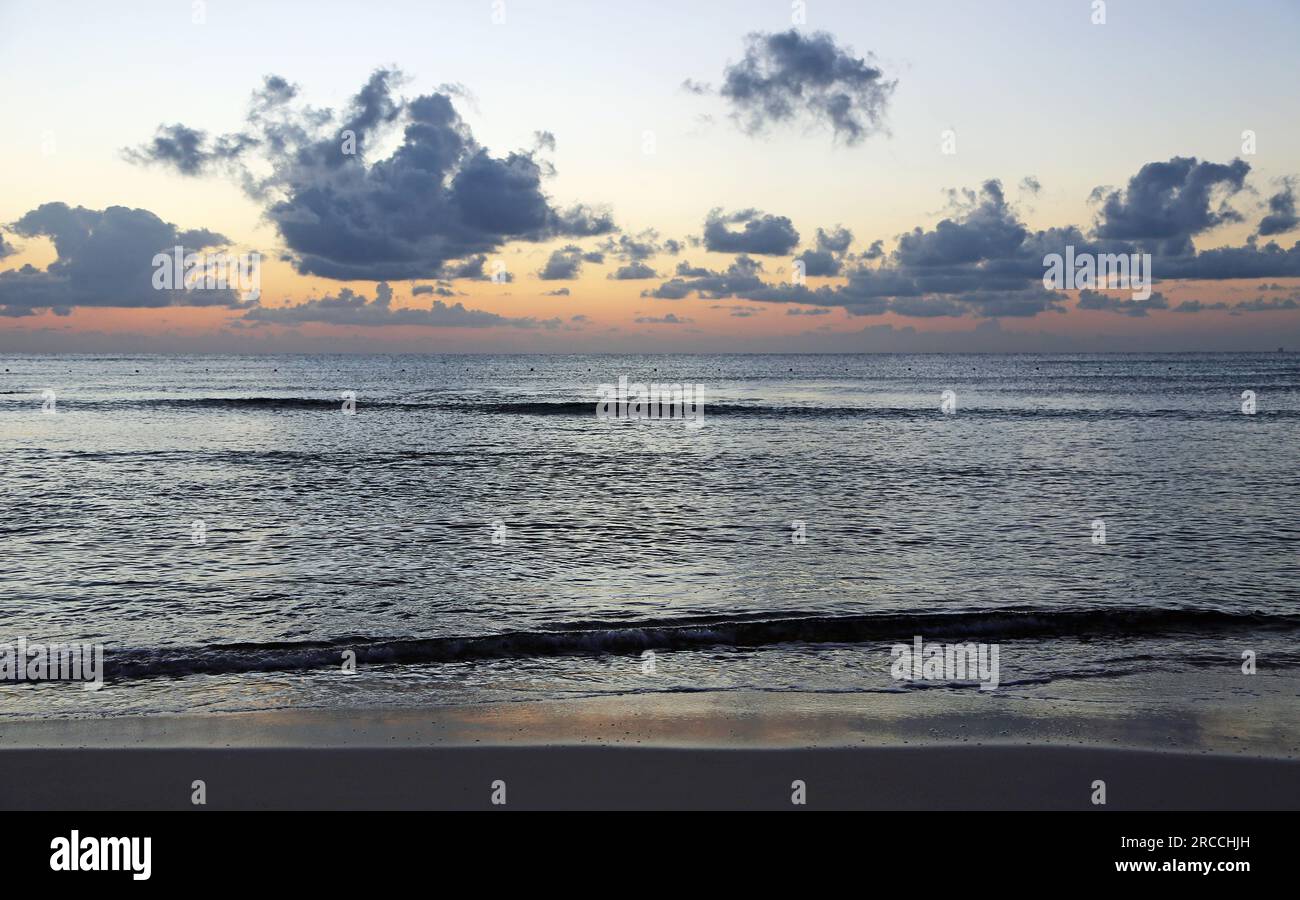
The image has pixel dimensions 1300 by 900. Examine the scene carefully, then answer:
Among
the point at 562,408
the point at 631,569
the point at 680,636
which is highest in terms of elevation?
the point at 562,408

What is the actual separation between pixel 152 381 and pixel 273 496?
90503 millimetres

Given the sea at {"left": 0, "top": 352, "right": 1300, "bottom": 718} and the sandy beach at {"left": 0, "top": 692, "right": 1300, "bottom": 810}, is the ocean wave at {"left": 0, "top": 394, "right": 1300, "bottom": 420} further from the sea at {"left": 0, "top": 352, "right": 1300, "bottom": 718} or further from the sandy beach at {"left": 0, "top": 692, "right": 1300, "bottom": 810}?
the sandy beach at {"left": 0, "top": 692, "right": 1300, "bottom": 810}

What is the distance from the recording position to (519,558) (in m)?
18.2

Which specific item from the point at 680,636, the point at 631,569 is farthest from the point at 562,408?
the point at 680,636

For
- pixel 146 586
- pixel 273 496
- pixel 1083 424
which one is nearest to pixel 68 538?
pixel 146 586

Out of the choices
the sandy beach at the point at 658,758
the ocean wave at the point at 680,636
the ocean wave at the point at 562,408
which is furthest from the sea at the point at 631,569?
the ocean wave at the point at 562,408

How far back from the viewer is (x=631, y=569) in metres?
17.1

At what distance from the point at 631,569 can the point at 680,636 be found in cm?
431

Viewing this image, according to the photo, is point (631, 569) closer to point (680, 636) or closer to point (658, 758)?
point (680, 636)

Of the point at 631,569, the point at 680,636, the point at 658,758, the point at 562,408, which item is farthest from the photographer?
the point at 562,408

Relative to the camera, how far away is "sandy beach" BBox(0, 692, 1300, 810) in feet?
25.1

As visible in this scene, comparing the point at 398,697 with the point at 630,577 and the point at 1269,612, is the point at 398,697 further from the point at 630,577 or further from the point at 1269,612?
the point at 1269,612

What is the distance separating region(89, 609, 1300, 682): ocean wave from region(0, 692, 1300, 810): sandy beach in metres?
2.17
